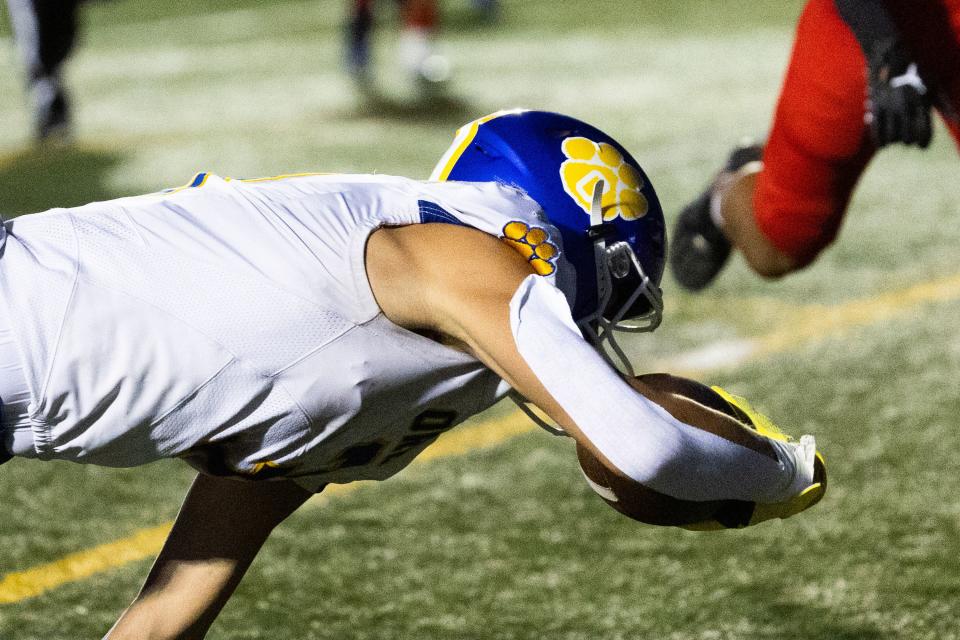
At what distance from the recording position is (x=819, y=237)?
3.54m

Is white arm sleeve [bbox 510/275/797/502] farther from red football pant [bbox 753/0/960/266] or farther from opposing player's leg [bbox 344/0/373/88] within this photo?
opposing player's leg [bbox 344/0/373/88]

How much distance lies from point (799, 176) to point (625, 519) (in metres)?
0.95

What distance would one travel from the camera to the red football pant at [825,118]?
9.56 ft

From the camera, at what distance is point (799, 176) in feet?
11.1

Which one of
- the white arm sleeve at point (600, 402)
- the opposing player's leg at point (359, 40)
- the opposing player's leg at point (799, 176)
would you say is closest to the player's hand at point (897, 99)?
the opposing player's leg at point (799, 176)

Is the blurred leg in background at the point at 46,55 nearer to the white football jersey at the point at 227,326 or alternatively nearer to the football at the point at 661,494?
the white football jersey at the point at 227,326

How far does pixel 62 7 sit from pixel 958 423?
18.9 feet

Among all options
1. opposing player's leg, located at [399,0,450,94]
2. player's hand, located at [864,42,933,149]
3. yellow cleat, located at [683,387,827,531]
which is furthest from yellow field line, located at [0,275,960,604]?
opposing player's leg, located at [399,0,450,94]

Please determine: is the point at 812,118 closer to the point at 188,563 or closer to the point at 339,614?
the point at 339,614

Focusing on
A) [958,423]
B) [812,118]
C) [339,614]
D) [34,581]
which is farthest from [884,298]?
[34,581]

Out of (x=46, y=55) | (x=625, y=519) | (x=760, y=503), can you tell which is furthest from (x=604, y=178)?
(x=46, y=55)

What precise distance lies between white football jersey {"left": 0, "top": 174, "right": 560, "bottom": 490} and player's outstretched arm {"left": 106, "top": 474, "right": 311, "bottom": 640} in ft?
1.09

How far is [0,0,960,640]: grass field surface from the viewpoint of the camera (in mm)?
2686

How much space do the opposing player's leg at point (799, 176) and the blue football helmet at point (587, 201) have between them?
122 cm
